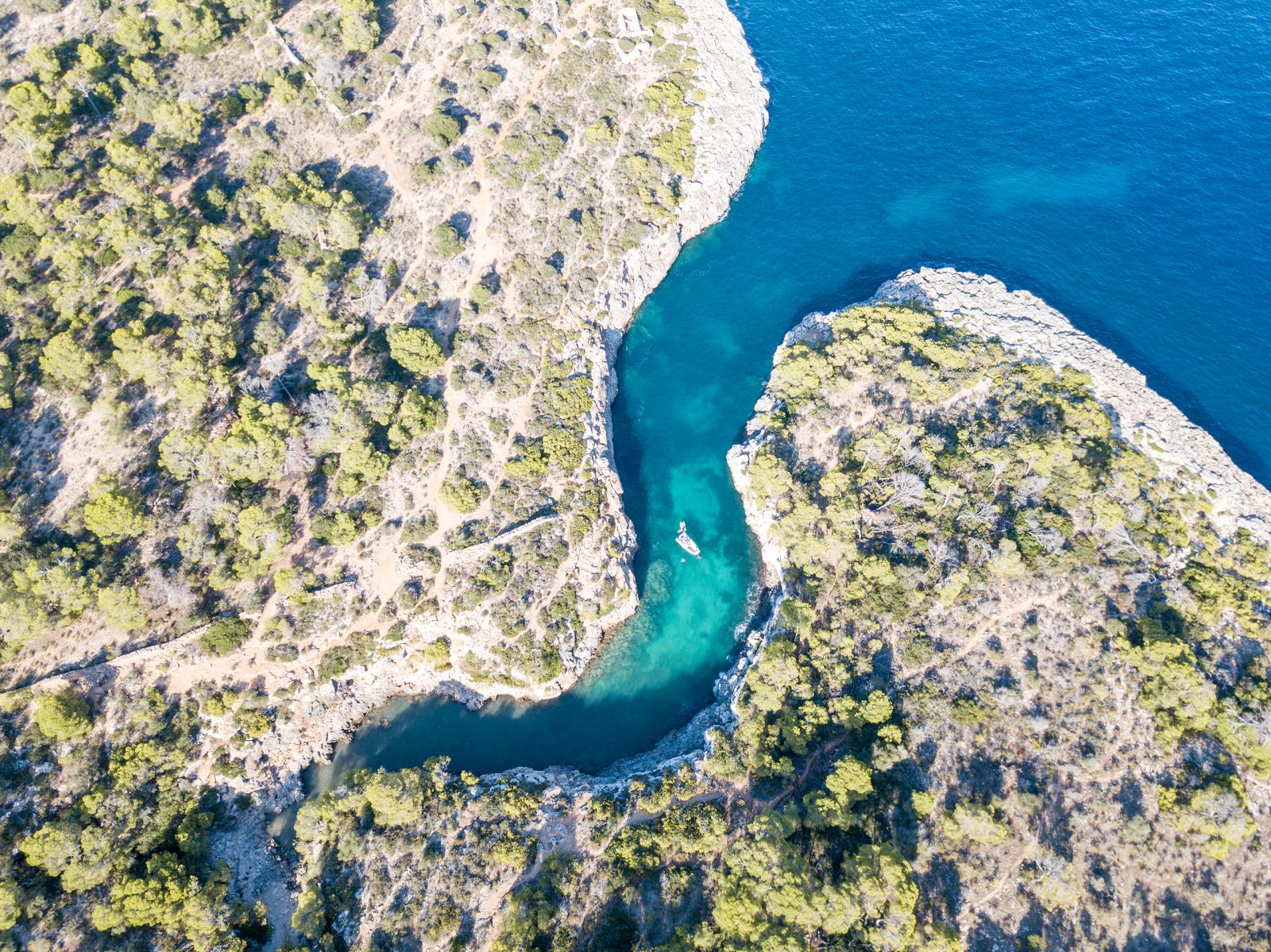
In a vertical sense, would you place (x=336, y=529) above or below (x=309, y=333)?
below

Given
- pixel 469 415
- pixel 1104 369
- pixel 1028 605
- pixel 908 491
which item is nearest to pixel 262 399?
pixel 469 415

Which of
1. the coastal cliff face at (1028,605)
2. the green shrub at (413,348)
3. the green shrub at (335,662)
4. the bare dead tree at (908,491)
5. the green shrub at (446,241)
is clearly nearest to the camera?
the coastal cliff face at (1028,605)

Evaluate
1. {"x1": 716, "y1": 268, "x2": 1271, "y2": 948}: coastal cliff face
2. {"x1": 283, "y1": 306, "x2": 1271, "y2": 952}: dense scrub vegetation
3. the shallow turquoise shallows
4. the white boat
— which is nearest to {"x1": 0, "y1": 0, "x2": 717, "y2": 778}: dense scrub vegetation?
the white boat

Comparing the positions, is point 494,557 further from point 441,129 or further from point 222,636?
point 441,129

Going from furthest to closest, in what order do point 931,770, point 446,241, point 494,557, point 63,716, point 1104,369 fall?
1. point 446,241
2. point 1104,369
3. point 494,557
4. point 931,770
5. point 63,716

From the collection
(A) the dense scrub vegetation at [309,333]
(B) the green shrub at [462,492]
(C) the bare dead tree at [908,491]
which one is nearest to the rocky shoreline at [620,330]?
(A) the dense scrub vegetation at [309,333]

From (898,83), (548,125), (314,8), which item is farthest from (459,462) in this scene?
(898,83)

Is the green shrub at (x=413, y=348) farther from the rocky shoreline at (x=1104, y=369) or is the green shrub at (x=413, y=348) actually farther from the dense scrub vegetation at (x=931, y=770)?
the rocky shoreline at (x=1104, y=369)
